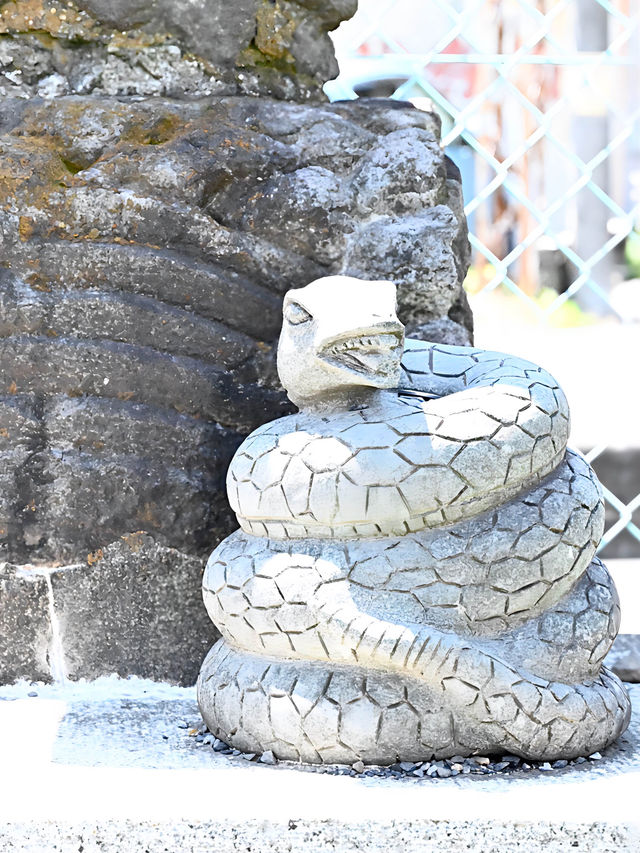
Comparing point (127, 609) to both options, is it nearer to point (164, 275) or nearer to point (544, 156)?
point (164, 275)

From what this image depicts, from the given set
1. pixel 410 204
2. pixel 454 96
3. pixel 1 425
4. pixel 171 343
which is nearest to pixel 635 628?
pixel 410 204

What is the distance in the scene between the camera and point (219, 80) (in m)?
1.96

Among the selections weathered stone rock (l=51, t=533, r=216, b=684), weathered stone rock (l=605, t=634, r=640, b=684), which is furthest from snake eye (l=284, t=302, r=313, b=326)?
weathered stone rock (l=605, t=634, r=640, b=684)

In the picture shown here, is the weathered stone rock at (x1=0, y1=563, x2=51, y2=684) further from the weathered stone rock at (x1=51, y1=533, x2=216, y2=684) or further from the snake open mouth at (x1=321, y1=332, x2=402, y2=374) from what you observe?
the snake open mouth at (x1=321, y1=332, x2=402, y2=374)

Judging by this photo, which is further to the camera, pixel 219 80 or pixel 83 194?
pixel 219 80

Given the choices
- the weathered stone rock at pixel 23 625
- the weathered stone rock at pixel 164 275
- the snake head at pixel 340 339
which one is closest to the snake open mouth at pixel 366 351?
the snake head at pixel 340 339

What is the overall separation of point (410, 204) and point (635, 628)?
97 cm

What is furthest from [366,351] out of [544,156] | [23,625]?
[544,156]

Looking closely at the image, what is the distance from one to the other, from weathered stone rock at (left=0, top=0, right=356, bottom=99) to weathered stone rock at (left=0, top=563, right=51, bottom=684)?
33.5 inches

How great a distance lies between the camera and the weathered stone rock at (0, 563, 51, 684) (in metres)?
1.81

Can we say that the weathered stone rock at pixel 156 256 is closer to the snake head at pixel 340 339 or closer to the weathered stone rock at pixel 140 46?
the weathered stone rock at pixel 140 46

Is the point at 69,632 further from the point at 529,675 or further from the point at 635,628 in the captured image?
the point at 635,628

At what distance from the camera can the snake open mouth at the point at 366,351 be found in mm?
1456

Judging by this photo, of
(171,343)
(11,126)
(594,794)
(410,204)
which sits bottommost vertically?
(594,794)
